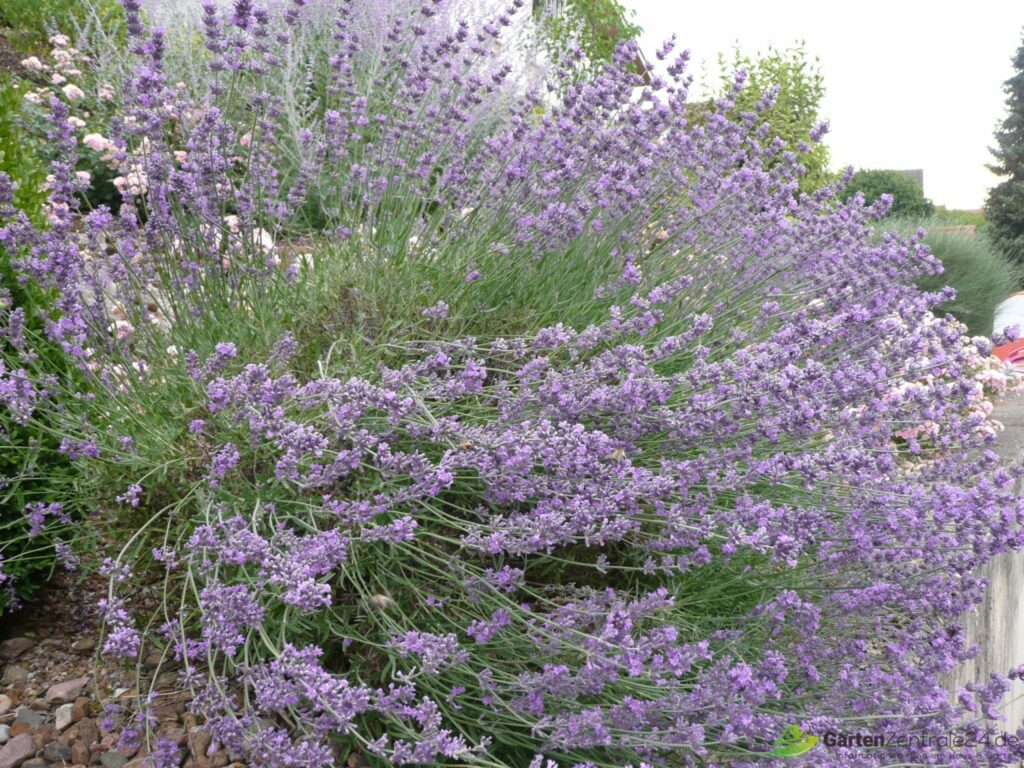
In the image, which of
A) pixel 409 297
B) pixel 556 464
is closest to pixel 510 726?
pixel 556 464

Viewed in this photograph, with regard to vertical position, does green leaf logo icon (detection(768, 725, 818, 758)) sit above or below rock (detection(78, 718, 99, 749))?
above

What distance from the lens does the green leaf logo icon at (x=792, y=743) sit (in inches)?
73.0

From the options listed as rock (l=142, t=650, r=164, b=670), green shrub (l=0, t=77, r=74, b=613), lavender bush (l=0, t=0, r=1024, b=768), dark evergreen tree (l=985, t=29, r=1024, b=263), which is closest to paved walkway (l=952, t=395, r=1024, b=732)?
lavender bush (l=0, t=0, r=1024, b=768)

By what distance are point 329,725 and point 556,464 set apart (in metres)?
0.61

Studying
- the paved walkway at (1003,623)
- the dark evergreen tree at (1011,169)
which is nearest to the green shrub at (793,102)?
the paved walkway at (1003,623)

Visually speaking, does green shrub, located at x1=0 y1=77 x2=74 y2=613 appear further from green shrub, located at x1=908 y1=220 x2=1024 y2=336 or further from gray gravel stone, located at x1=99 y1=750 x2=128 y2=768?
green shrub, located at x1=908 y1=220 x2=1024 y2=336

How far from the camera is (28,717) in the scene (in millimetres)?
2123

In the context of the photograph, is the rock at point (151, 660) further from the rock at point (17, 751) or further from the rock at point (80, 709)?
the rock at point (17, 751)

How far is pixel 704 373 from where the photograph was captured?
79.8 inches

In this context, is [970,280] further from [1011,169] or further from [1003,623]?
[1011,169]

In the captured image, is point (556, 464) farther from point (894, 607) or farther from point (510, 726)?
point (894, 607)

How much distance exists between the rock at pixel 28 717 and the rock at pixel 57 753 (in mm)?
115

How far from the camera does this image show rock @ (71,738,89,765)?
6.54 ft

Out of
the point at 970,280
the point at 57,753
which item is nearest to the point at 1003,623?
the point at 57,753
